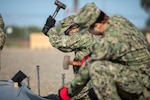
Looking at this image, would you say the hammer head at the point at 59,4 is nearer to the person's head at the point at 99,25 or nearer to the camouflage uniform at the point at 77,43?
the camouflage uniform at the point at 77,43

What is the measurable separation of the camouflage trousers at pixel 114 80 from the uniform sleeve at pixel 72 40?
1247 millimetres

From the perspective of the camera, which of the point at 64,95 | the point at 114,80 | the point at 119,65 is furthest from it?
the point at 64,95

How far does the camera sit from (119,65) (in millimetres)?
5879

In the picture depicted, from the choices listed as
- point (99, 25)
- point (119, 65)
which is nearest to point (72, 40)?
point (99, 25)

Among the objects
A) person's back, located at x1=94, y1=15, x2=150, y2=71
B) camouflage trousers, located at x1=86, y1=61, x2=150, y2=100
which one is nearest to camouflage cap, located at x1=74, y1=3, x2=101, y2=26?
person's back, located at x1=94, y1=15, x2=150, y2=71

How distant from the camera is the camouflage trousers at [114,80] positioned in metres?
5.71

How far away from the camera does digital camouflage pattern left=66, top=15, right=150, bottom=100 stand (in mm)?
5730

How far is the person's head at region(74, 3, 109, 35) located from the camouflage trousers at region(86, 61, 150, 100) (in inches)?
18.4

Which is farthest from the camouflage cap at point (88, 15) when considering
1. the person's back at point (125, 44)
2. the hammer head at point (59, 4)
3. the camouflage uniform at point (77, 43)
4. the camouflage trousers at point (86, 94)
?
the hammer head at point (59, 4)

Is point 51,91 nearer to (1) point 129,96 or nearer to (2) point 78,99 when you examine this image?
(2) point 78,99

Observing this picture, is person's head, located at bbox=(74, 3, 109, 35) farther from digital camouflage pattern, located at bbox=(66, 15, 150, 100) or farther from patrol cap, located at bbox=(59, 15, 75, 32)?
patrol cap, located at bbox=(59, 15, 75, 32)

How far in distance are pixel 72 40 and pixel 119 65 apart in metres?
1.39

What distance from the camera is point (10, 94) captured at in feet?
23.8

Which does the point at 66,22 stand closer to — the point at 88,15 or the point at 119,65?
the point at 88,15
